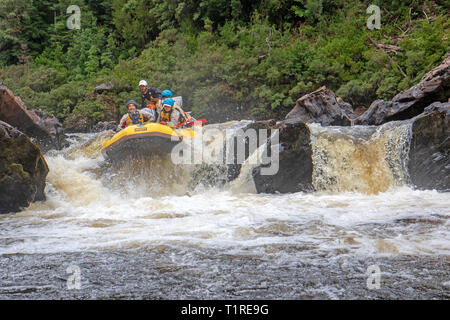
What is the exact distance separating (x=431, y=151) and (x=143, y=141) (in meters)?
4.88

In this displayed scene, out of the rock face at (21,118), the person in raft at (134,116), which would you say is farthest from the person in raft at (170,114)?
the rock face at (21,118)

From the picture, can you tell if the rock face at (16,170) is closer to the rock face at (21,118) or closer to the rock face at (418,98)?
the rock face at (21,118)

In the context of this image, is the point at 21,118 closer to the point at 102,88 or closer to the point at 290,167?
the point at 290,167

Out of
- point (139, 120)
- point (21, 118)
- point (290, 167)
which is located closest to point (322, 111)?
point (290, 167)

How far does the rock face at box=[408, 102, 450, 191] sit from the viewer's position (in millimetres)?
6864

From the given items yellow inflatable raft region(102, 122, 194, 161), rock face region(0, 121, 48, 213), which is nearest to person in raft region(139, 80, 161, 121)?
yellow inflatable raft region(102, 122, 194, 161)

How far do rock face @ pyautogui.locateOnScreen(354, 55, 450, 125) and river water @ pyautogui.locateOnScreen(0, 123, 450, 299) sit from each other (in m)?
1.47

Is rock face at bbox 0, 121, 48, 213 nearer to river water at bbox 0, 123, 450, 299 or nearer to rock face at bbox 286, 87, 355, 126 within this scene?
river water at bbox 0, 123, 450, 299

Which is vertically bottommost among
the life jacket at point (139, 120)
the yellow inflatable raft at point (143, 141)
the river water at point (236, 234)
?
the river water at point (236, 234)

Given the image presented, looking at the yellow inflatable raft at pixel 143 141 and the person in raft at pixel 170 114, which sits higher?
the person in raft at pixel 170 114

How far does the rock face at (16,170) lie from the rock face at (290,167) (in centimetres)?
360

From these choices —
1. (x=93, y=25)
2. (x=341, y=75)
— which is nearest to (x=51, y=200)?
(x=341, y=75)

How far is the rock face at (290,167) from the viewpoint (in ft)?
24.1
